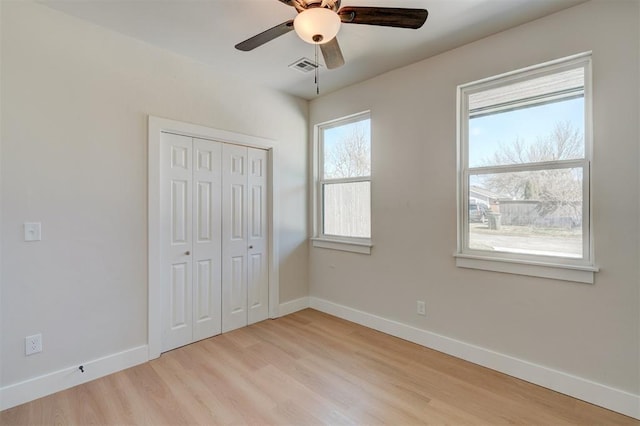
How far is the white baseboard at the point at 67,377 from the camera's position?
2.01 metres

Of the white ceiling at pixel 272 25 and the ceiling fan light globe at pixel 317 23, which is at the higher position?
the white ceiling at pixel 272 25

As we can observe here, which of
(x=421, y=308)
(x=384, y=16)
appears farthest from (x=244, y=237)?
(x=384, y=16)

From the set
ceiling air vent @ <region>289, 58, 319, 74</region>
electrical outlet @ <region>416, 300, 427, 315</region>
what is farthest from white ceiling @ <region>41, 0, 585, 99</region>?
electrical outlet @ <region>416, 300, 427, 315</region>

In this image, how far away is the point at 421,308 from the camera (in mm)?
2922

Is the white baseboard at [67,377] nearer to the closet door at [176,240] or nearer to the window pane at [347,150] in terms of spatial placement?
the closet door at [176,240]

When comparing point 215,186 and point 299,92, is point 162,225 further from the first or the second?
point 299,92

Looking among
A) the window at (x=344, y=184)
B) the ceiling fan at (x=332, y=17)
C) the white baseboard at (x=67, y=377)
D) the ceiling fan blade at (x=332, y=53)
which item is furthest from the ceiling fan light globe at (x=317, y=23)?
the white baseboard at (x=67, y=377)

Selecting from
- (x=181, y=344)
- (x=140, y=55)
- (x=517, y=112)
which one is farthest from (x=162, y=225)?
(x=517, y=112)

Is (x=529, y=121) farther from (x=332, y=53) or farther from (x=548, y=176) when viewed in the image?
(x=332, y=53)

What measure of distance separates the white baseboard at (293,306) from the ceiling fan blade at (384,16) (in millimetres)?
3064

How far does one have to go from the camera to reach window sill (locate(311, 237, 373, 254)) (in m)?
3.38

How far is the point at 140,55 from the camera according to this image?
8.43ft

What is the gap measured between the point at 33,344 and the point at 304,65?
10.2ft

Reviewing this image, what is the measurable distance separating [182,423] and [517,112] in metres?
3.27
